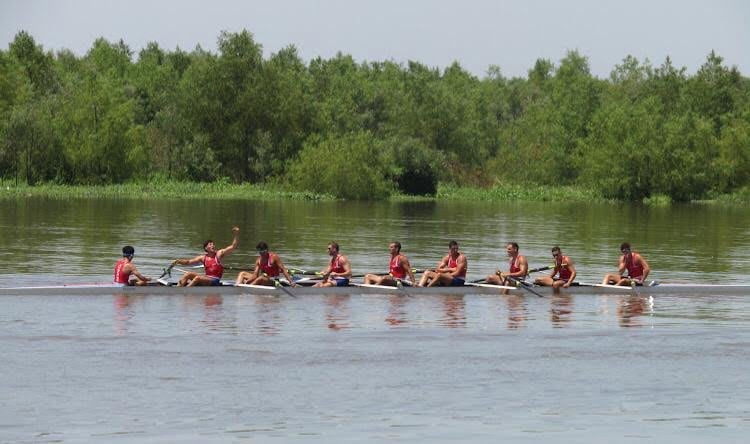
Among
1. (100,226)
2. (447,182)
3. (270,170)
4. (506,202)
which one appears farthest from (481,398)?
(447,182)

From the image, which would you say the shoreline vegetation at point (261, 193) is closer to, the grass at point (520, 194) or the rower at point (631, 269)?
the grass at point (520, 194)

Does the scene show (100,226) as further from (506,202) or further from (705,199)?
(705,199)

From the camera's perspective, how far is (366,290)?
38281mm

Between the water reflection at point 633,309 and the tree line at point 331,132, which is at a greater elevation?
the tree line at point 331,132

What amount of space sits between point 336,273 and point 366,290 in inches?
39.4

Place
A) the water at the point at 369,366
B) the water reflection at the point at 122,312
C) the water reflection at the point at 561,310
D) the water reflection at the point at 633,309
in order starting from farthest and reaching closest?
the water reflection at the point at 633,309 → the water reflection at the point at 561,310 → the water reflection at the point at 122,312 → the water at the point at 369,366

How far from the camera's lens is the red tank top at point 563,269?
1533 inches

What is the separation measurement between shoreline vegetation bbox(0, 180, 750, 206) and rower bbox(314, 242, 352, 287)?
240 ft

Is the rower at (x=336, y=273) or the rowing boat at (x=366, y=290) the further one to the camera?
the rower at (x=336, y=273)

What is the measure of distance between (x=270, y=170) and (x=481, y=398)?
111512 millimetres

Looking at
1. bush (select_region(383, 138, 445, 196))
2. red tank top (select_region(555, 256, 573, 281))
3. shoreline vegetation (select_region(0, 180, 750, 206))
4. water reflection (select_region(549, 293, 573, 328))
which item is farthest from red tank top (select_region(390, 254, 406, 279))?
bush (select_region(383, 138, 445, 196))

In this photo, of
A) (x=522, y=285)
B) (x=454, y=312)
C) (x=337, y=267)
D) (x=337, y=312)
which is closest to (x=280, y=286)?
(x=337, y=267)

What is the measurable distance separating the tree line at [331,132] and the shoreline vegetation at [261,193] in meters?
Answer: 1.73

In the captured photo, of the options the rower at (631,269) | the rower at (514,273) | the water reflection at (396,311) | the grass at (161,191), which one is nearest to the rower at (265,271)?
the water reflection at (396,311)
